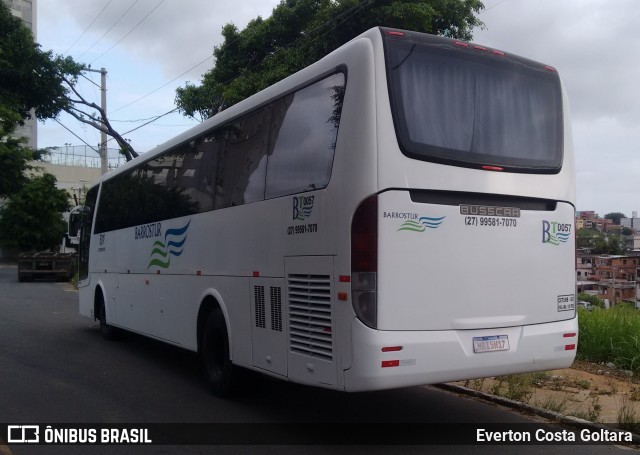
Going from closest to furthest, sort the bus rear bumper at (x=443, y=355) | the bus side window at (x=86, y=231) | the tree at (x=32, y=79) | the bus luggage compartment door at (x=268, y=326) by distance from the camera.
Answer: the bus rear bumper at (x=443, y=355), the bus luggage compartment door at (x=268, y=326), the bus side window at (x=86, y=231), the tree at (x=32, y=79)

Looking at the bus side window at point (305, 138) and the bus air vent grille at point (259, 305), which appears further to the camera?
the bus air vent grille at point (259, 305)

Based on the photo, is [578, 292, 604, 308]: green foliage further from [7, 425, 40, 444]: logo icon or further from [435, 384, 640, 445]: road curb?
[7, 425, 40, 444]: logo icon

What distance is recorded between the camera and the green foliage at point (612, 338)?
927 centimetres

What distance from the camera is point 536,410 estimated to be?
741 centimetres

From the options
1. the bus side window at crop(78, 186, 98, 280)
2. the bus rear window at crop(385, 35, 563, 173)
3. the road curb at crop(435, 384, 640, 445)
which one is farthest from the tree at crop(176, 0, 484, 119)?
the road curb at crop(435, 384, 640, 445)

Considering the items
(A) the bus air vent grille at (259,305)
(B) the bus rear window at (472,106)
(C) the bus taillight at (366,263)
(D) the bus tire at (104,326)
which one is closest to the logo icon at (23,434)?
(A) the bus air vent grille at (259,305)

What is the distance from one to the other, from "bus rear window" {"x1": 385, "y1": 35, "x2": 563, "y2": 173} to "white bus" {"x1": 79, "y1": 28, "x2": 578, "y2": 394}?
0.7 inches

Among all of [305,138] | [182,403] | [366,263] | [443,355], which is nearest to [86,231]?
[182,403]

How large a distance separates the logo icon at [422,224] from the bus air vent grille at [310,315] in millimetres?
836

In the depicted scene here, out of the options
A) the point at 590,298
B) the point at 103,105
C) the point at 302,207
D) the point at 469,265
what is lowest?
the point at 590,298

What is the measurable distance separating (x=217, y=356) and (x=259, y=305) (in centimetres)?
166

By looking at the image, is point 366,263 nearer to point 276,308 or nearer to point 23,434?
point 276,308

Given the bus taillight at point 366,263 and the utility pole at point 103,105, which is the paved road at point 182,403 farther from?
the utility pole at point 103,105

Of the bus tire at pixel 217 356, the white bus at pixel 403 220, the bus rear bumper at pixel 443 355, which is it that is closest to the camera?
the bus rear bumper at pixel 443 355
